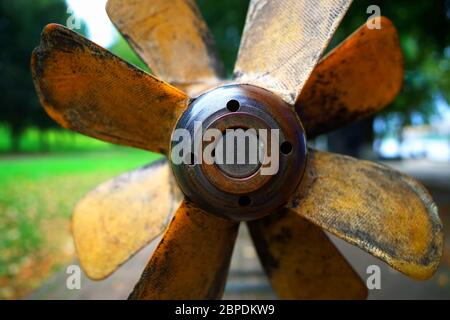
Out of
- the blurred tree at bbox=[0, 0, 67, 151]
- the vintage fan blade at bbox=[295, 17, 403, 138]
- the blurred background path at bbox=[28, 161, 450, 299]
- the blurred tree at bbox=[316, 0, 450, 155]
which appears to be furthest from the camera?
the blurred tree at bbox=[0, 0, 67, 151]

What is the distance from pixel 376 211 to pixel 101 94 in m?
1.33

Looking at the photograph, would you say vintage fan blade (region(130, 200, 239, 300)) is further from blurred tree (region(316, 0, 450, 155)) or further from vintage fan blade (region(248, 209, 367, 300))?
blurred tree (region(316, 0, 450, 155))

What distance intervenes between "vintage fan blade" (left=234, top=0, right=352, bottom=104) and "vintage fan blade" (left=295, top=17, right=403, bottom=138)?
1.05ft

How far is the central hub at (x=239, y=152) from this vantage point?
1.62m

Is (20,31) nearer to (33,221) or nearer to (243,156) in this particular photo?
(33,221)

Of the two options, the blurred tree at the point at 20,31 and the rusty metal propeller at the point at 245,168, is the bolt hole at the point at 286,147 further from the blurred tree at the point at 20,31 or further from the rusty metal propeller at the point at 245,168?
the blurred tree at the point at 20,31

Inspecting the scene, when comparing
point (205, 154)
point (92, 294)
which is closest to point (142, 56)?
point (205, 154)

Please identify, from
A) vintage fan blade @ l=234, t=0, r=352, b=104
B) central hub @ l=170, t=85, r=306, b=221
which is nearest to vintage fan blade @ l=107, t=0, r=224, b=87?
vintage fan blade @ l=234, t=0, r=352, b=104

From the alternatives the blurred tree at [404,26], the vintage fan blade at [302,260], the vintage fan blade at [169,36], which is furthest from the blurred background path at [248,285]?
the blurred tree at [404,26]

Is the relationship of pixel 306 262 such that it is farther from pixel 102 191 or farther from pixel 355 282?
pixel 102 191

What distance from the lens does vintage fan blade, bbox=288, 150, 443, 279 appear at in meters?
1.80

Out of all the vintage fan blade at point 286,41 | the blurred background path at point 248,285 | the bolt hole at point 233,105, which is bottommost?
the blurred background path at point 248,285

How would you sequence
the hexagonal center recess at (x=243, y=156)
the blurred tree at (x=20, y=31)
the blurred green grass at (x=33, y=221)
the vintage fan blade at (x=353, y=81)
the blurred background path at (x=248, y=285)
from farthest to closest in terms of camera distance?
the blurred tree at (x=20, y=31)
the blurred green grass at (x=33, y=221)
the blurred background path at (x=248, y=285)
the vintage fan blade at (x=353, y=81)
the hexagonal center recess at (x=243, y=156)

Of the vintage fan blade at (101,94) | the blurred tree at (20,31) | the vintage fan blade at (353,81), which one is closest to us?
the vintage fan blade at (101,94)
